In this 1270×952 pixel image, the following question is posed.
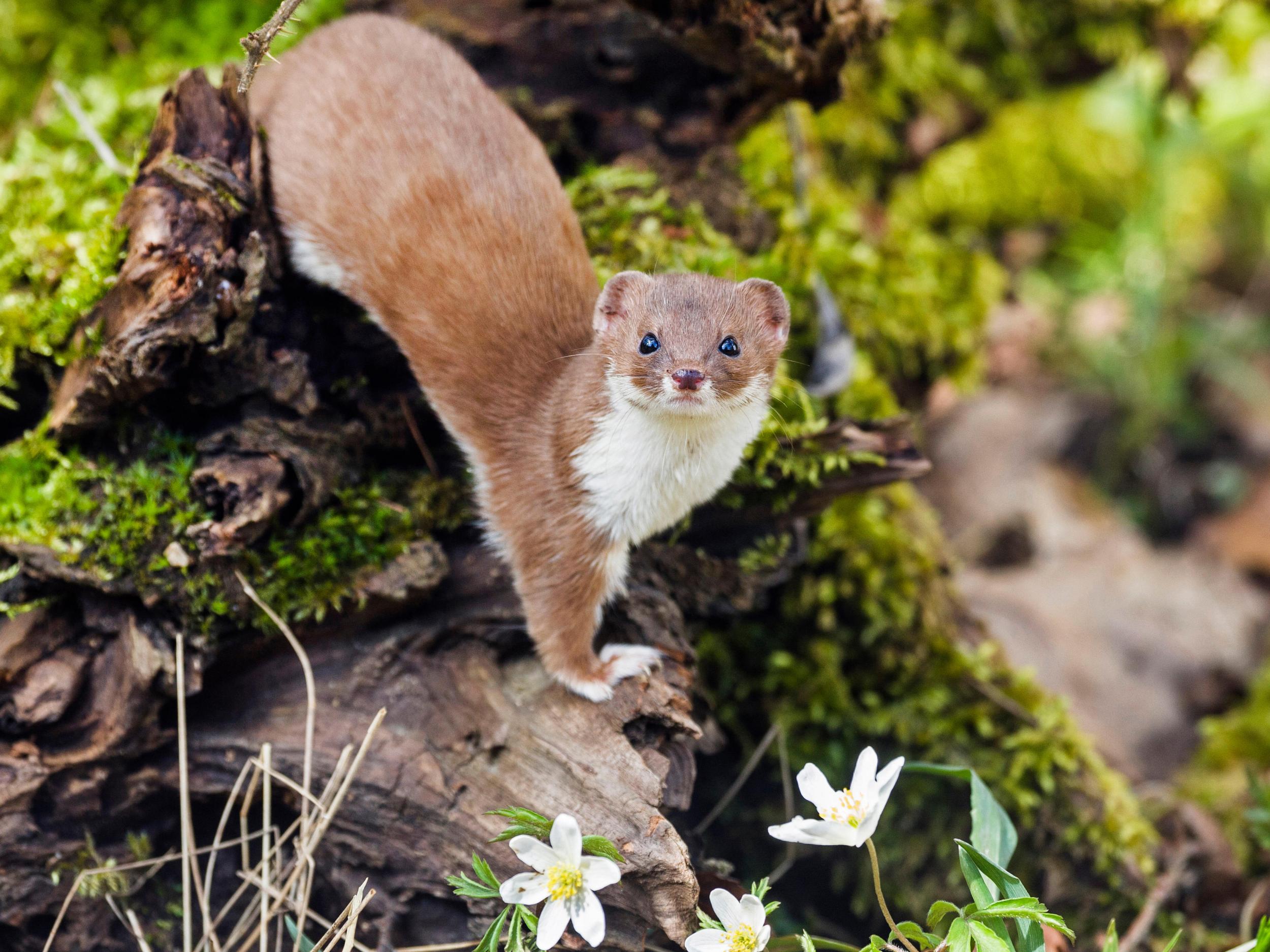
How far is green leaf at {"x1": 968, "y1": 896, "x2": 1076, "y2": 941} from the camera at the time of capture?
2162 millimetres

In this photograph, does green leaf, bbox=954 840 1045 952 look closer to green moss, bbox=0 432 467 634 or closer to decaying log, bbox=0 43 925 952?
decaying log, bbox=0 43 925 952

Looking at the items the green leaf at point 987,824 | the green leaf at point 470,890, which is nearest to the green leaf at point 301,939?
the green leaf at point 470,890

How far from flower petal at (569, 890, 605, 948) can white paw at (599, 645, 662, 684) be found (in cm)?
71

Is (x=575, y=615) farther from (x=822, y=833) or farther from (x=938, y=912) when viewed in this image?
(x=938, y=912)

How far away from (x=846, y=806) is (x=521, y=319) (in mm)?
1704

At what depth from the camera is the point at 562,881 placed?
7.61 feet

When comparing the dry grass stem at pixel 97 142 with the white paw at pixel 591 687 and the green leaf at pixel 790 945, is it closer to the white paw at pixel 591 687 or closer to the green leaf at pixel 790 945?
the white paw at pixel 591 687

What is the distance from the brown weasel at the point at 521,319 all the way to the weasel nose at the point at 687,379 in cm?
10

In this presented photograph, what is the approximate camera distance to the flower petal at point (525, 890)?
2309 millimetres

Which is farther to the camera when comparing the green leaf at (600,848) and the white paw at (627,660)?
the white paw at (627,660)

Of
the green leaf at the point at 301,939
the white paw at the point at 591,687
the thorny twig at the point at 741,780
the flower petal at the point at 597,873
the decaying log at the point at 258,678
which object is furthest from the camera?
the thorny twig at the point at 741,780

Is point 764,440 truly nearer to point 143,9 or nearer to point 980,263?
point 980,263

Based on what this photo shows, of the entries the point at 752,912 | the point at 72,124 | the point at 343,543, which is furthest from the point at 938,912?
the point at 72,124

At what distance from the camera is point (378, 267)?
3.13 meters
